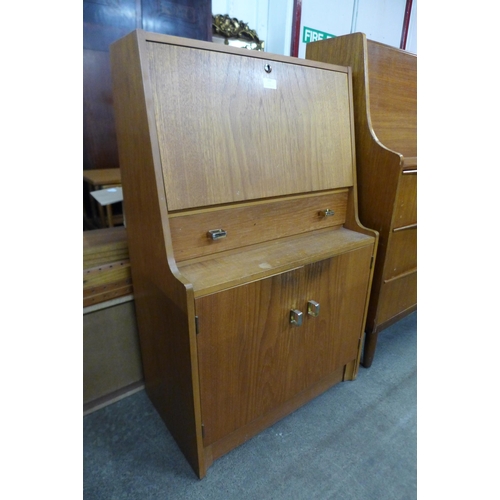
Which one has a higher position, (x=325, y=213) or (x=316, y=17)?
(x=316, y=17)

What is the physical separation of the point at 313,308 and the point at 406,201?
2.16 feet

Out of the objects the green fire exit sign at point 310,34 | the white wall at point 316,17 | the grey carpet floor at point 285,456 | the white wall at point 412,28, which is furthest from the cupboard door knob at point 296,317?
the white wall at point 412,28

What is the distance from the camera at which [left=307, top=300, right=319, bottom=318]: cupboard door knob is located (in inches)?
47.3

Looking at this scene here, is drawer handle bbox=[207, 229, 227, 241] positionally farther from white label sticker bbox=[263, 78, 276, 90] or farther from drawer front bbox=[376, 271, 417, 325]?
drawer front bbox=[376, 271, 417, 325]

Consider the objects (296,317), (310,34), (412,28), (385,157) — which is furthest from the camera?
(412,28)

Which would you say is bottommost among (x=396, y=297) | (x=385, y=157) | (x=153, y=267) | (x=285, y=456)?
(x=285, y=456)

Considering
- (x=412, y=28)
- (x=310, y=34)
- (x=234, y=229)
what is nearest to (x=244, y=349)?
(x=234, y=229)

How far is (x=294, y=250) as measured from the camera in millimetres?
1188

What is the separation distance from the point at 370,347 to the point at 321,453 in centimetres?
60

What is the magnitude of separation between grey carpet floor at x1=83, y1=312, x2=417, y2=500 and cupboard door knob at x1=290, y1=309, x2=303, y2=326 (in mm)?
535

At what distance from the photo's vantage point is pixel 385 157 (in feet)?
4.51

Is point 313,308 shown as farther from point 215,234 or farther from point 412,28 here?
point 412,28

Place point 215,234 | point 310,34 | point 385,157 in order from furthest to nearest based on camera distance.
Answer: point 310,34 < point 385,157 < point 215,234
